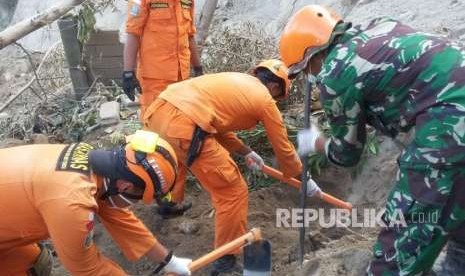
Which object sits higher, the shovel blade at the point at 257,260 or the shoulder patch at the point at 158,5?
the shoulder patch at the point at 158,5

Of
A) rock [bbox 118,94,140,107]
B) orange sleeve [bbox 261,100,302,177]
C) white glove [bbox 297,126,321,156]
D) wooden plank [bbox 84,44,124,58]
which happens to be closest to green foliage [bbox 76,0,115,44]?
wooden plank [bbox 84,44,124,58]

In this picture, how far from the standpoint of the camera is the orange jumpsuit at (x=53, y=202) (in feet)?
9.05

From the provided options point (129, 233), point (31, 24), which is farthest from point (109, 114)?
point (129, 233)

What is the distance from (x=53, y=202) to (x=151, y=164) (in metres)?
0.49

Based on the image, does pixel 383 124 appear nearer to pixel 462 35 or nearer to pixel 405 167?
pixel 405 167

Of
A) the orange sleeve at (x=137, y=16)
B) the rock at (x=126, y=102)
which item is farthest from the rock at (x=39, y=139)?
the orange sleeve at (x=137, y=16)

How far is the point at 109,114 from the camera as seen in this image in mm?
6547

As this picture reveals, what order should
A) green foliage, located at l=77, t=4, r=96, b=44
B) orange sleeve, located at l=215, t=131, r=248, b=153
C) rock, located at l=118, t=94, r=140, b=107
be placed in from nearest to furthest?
orange sleeve, located at l=215, t=131, r=248, b=153 < rock, located at l=118, t=94, r=140, b=107 < green foliage, located at l=77, t=4, r=96, b=44

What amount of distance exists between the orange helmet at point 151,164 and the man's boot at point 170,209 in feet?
6.95

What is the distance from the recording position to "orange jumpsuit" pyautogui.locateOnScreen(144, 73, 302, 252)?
3971 millimetres

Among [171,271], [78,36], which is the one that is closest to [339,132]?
[171,271]

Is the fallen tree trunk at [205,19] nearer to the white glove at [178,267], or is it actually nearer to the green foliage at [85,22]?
the green foliage at [85,22]

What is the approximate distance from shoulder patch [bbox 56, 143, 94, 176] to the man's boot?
2085 millimetres

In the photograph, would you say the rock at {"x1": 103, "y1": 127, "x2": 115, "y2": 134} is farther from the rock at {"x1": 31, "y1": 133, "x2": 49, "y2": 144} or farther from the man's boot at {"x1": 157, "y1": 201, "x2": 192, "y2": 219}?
the man's boot at {"x1": 157, "y1": 201, "x2": 192, "y2": 219}
